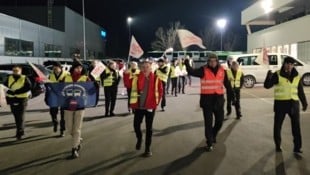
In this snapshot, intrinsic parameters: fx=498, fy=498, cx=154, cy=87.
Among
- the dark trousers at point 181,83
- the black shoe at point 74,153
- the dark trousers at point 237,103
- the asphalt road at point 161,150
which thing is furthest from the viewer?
the dark trousers at point 181,83

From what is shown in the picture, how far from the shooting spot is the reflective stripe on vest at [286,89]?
918 centimetres

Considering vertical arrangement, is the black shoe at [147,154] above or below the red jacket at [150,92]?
below

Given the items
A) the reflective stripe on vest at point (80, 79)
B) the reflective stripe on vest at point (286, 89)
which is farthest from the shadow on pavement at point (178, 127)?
the reflective stripe on vest at point (286, 89)

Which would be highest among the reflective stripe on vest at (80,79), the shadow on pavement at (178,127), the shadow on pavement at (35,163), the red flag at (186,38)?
the red flag at (186,38)

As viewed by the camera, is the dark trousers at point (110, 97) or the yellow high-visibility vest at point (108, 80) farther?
the yellow high-visibility vest at point (108, 80)

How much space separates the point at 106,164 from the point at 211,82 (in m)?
2.60

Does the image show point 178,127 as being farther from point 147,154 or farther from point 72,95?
point 72,95

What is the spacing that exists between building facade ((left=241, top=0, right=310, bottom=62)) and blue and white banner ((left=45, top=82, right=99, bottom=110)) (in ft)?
79.0

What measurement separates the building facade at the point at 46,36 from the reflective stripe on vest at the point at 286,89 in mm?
34978

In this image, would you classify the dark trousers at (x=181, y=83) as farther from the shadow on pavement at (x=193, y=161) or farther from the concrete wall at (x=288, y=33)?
the shadow on pavement at (x=193, y=161)

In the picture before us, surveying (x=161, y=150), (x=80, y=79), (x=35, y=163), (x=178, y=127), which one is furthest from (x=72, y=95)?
(x=178, y=127)

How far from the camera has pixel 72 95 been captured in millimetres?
9125

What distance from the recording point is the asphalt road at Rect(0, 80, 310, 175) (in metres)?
7.95

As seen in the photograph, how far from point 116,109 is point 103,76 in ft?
6.61
